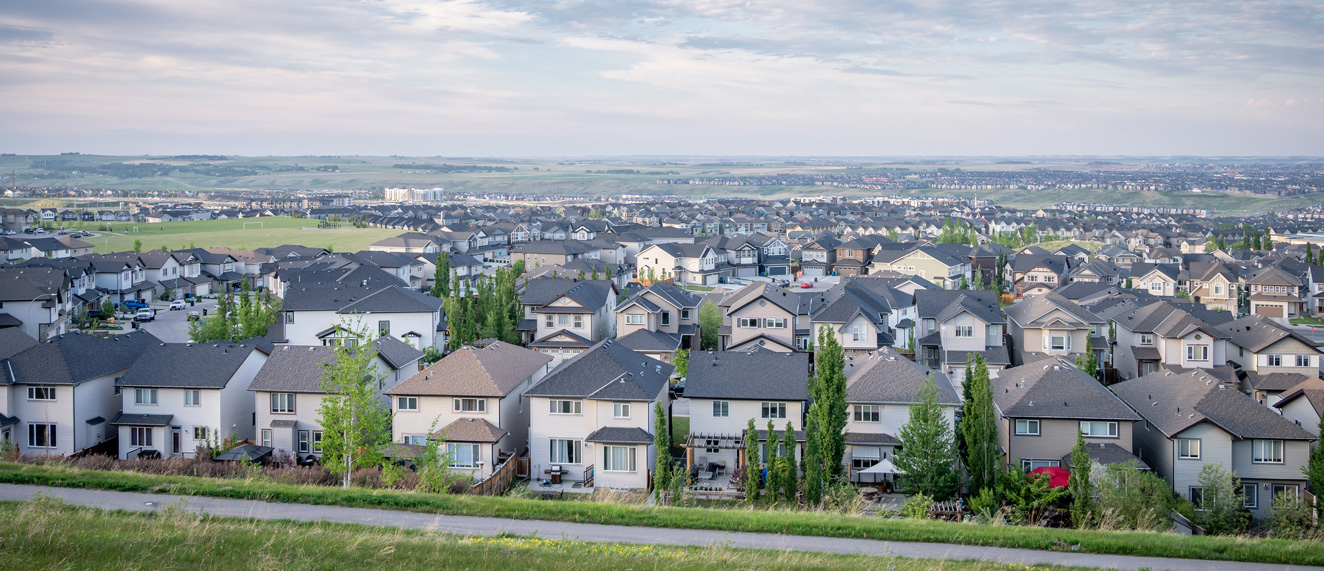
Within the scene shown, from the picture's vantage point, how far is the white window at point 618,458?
2503 centimetres

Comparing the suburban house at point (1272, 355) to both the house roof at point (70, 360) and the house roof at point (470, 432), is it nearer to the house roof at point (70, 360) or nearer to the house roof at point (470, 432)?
the house roof at point (470, 432)

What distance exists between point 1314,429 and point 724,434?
56.0 ft

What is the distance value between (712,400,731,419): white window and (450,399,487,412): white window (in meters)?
6.57

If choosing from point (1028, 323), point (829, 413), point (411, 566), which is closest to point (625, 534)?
point (411, 566)

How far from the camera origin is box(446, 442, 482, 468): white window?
987 inches

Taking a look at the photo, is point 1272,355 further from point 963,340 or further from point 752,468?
point 752,468

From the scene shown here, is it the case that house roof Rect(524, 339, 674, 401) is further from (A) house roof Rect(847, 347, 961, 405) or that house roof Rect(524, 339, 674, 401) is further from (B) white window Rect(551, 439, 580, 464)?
(A) house roof Rect(847, 347, 961, 405)

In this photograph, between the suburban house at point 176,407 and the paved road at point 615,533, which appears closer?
the paved road at point 615,533

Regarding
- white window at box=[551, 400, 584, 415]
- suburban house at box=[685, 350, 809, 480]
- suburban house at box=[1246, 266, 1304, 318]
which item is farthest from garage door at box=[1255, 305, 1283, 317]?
white window at box=[551, 400, 584, 415]

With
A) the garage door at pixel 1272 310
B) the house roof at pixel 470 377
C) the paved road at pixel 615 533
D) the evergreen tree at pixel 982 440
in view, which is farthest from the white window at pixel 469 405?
the garage door at pixel 1272 310

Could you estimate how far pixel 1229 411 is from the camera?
2498 cm

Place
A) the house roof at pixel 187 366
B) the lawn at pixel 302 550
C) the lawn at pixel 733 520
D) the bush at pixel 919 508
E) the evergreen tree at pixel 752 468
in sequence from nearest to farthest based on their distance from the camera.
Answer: the lawn at pixel 302 550
the lawn at pixel 733 520
the bush at pixel 919 508
the evergreen tree at pixel 752 468
the house roof at pixel 187 366

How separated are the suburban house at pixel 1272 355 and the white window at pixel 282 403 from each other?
33.0 m

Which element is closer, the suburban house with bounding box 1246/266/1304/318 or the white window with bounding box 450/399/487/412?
the white window with bounding box 450/399/487/412
